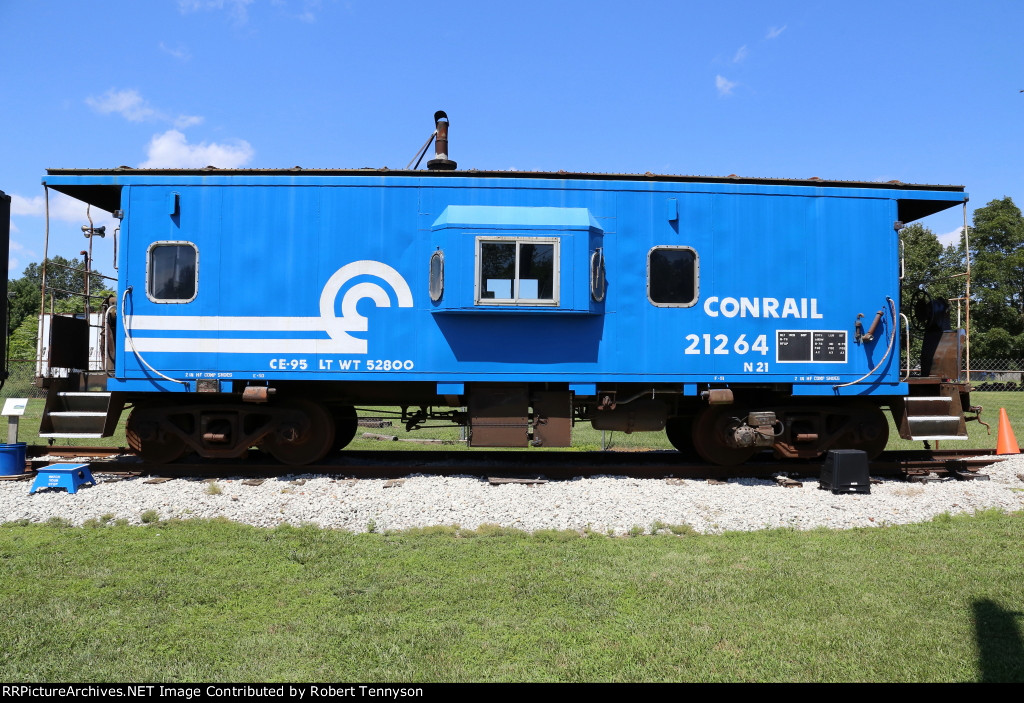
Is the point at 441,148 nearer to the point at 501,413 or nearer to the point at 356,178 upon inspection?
the point at 356,178

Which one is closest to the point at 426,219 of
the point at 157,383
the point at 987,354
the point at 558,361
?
the point at 558,361

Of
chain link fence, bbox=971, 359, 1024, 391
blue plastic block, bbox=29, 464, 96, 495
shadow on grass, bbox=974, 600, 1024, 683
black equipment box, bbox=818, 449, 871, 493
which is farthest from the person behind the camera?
chain link fence, bbox=971, 359, 1024, 391

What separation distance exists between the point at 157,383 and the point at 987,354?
5417 cm

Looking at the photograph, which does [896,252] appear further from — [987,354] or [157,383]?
[987,354]

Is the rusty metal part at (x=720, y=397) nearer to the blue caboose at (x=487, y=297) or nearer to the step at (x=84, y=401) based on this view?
the blue caboose at (x=487, y=297)

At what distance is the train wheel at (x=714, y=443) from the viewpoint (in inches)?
350

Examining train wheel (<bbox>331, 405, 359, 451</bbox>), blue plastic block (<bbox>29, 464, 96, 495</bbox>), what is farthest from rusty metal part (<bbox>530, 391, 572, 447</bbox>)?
blue plastic block (<bbox>29, 464, 96, 495</bbox>)

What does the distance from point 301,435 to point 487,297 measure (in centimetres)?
320

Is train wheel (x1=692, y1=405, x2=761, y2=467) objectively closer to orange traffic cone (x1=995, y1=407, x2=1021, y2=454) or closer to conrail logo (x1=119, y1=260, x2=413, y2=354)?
conrail logo (x1=119, y1=260, x2=413, y2=354)

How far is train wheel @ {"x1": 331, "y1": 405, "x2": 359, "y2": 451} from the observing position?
9.44m

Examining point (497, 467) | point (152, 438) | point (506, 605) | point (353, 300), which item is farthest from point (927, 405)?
point (152, 438)

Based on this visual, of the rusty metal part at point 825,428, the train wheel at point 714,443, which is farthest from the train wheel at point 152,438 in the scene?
the rusty metal part at point 825,428

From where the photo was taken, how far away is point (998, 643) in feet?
12.6

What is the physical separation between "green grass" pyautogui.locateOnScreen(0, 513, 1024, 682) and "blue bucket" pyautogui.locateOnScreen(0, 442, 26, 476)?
2764 millimetres
